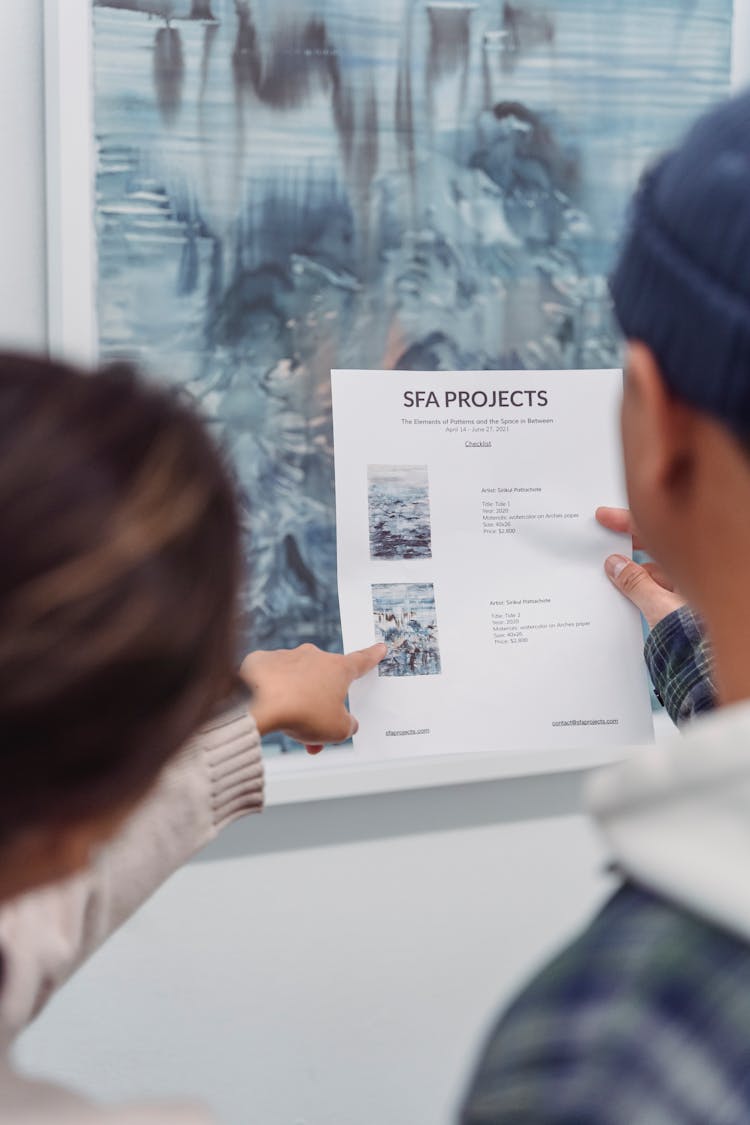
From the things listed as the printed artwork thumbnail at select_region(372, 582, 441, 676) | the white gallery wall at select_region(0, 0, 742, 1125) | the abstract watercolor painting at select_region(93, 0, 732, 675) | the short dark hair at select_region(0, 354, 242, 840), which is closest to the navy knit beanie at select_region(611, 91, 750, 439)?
the short dark hair at select_region(0, 354, 242, 840)

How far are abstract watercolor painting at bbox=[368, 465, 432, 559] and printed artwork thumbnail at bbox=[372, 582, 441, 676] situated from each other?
32mm

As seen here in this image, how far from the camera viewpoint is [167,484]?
0.44 meters

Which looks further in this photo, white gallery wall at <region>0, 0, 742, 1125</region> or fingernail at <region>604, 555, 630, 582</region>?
white gallery wall at <region>0, 0, 742, 1125</region>

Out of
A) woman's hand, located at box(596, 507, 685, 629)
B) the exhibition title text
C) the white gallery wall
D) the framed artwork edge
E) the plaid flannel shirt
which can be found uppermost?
the framed artwork edge

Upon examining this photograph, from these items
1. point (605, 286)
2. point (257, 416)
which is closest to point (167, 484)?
point (257, 416)

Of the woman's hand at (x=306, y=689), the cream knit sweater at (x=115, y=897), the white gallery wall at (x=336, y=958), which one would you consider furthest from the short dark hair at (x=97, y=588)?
the white gallery wall at (x=336, y=958)

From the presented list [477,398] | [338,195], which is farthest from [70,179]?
[477,398]

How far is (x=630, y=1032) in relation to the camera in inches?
16.8

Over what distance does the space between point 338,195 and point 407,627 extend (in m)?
0.44

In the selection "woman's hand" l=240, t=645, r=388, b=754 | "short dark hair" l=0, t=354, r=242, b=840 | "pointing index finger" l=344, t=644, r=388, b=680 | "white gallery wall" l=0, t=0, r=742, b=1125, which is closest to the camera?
"short dark hair" l=0, t=354, r=242, b=840

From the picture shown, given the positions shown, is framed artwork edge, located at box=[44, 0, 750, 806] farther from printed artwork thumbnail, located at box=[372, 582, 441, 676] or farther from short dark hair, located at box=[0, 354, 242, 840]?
short dark hair, located at box=[0, 354, 242, 840]

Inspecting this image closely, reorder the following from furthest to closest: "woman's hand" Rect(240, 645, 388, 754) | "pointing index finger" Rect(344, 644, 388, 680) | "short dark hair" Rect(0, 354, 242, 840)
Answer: "pointing index finger" Rect(344, 644, 388, 680) → "woman's hand" Rect(240, 645, 388, 754) → "short dark hair" Rect(0, 354, 242, 840)

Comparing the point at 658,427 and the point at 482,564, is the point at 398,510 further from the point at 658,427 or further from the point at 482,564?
the point at 658,427

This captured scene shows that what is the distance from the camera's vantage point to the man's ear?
483 millimetres
